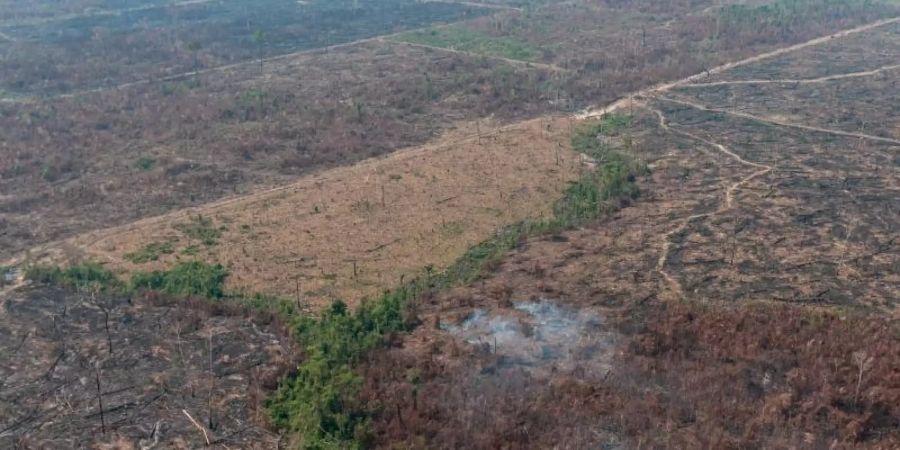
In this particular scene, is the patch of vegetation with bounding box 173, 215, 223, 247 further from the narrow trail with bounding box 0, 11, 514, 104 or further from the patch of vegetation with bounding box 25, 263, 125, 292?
the narrow trail with bounding box 0, 11, 514, 104

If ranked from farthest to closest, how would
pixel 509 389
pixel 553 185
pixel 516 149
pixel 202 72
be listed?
pixel 202 72 → pixel 516 149 → pixel 553 185 → pixel 509 389

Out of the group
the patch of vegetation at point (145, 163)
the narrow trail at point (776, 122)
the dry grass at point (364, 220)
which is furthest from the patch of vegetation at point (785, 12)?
the patch of vegetation at point (145, 163)

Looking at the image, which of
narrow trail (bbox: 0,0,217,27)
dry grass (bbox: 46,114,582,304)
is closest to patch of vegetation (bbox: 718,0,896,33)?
dry grass (bbox: 46,114,582,304)

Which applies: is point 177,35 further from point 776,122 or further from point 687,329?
point 687,329

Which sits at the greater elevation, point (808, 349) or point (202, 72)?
point (202, 72)

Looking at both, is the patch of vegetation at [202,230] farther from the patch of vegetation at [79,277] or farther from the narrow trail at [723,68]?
the narrow trail at [723,68]

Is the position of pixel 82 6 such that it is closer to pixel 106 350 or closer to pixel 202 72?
pixel 202 72

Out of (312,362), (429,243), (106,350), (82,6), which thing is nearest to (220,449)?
(312,362)
